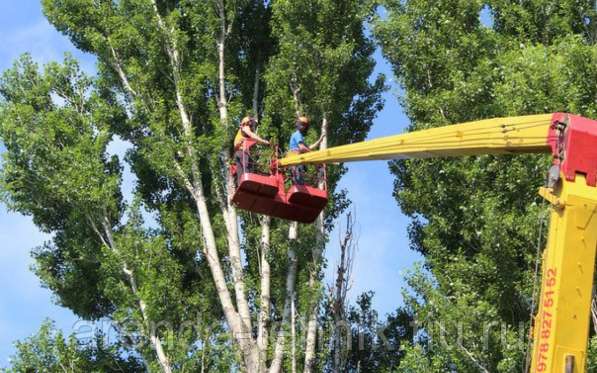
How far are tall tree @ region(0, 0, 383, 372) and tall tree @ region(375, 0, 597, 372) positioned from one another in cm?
122

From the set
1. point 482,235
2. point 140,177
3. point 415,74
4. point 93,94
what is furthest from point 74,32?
point 482,235

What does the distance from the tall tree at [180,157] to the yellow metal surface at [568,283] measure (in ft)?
25.5

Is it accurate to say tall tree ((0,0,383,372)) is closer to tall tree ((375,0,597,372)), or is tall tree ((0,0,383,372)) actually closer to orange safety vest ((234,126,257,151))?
tall tree ((375,0,597,372))

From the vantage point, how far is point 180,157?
1661 centimetres

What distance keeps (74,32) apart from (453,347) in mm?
9254

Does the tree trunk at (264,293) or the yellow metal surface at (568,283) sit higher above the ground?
the tree trunk at (264,293)

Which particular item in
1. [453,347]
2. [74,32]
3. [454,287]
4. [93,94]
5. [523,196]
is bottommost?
[453,347]

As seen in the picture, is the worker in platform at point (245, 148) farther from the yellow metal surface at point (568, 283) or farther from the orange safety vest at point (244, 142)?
the yellow metal surface at point (568, 283)

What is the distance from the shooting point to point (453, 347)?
1288cm

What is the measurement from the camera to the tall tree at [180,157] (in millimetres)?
15344

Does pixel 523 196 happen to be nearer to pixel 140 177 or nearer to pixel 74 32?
pixel 140 177

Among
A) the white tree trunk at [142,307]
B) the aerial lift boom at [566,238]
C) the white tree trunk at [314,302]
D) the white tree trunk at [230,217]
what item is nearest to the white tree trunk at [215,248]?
the white tree trunk at [230,217]

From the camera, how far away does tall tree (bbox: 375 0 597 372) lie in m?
13.0

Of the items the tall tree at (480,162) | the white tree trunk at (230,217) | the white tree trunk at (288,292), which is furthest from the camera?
the white tree trunk at (230,217)
